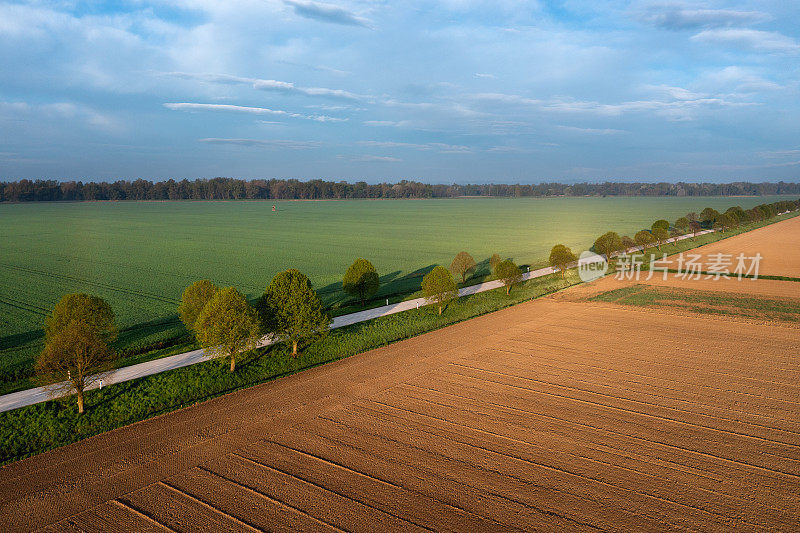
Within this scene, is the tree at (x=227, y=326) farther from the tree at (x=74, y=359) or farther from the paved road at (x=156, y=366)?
the tree at (x=74, y=359)

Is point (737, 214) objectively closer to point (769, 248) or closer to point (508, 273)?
point (769, 248)

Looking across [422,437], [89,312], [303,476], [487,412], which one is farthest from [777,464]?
[89,312]

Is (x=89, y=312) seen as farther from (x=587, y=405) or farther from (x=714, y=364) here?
(x=714, y=364)

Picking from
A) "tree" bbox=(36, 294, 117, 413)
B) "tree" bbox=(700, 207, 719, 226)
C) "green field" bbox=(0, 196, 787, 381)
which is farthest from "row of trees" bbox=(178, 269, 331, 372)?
"tree" bbox=(700, 207, 719, 226)

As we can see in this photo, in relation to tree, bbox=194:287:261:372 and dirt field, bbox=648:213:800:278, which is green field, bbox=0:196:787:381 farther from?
dirt field, bbox=648:213:800:278

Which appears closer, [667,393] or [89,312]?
[667,393]
